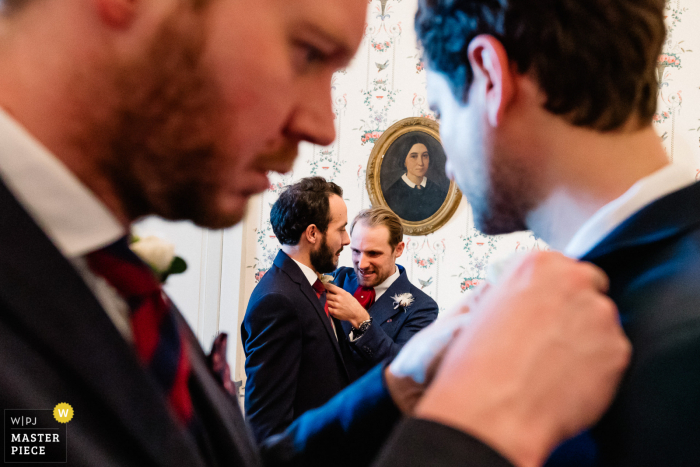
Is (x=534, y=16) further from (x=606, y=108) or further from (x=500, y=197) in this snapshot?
(x=500, y=197)

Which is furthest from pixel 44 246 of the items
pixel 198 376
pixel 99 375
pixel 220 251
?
pixel 220 251

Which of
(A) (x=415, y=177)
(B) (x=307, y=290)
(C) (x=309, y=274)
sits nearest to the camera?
(B) (x=307, y=290)

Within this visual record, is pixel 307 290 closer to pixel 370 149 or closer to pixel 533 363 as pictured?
pixel 370 149

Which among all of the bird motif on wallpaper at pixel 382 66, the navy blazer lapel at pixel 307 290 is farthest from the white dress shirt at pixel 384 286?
the bird motif on wallpaper at pixel 382 66

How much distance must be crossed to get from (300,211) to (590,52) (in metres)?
2.03

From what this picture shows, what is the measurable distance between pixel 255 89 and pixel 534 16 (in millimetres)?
498

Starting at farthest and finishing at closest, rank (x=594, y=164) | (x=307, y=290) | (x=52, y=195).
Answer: (x=307, y=290)
(x=594, y=164)
(x=52, y=195)

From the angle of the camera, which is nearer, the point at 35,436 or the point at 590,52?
the point at 35,436

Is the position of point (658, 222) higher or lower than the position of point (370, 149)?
lower

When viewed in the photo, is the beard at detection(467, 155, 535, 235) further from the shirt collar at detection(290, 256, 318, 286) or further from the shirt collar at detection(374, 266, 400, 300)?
the shirt collar at detection(374, 266, 400, 300)

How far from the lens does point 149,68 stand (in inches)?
18.5

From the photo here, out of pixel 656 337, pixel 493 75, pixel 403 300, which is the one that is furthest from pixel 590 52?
pixel 403 300

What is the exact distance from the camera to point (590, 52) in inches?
29.5

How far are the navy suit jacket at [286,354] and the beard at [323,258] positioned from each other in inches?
9.6
